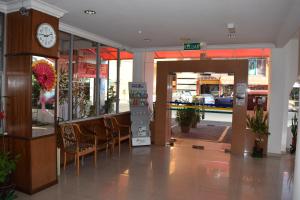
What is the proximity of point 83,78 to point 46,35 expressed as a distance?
2075 mm

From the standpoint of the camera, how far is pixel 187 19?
4207 millimetres

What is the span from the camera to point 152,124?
746cm

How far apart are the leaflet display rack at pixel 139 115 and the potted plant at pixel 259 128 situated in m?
2.72

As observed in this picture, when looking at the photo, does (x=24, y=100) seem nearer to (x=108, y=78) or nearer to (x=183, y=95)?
(x=108, y=78)

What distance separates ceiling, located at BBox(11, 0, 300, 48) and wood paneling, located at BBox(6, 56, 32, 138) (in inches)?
40.2

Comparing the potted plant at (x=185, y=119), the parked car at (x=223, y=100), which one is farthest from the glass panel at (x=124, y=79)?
the parked car at (x=223, y=100)

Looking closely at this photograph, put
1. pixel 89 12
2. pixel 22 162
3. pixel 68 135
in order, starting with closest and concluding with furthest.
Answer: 1. pixel 22 162
2. pixel 89 12
3. pixel 68 135

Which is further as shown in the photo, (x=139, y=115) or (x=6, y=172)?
(x=139, y=115)

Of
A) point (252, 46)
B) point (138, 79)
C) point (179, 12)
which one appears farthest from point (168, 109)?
point (179, 12)

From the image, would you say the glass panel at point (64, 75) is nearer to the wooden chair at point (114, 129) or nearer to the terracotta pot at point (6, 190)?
the wooden chair at point (114, 129)

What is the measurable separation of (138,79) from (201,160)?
126 inches

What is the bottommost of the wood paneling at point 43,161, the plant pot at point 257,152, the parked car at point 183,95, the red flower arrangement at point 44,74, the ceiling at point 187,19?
the plant pot at point 257,152

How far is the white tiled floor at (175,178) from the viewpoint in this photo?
372 cm

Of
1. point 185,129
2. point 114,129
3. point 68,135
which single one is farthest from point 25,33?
point 185,129
